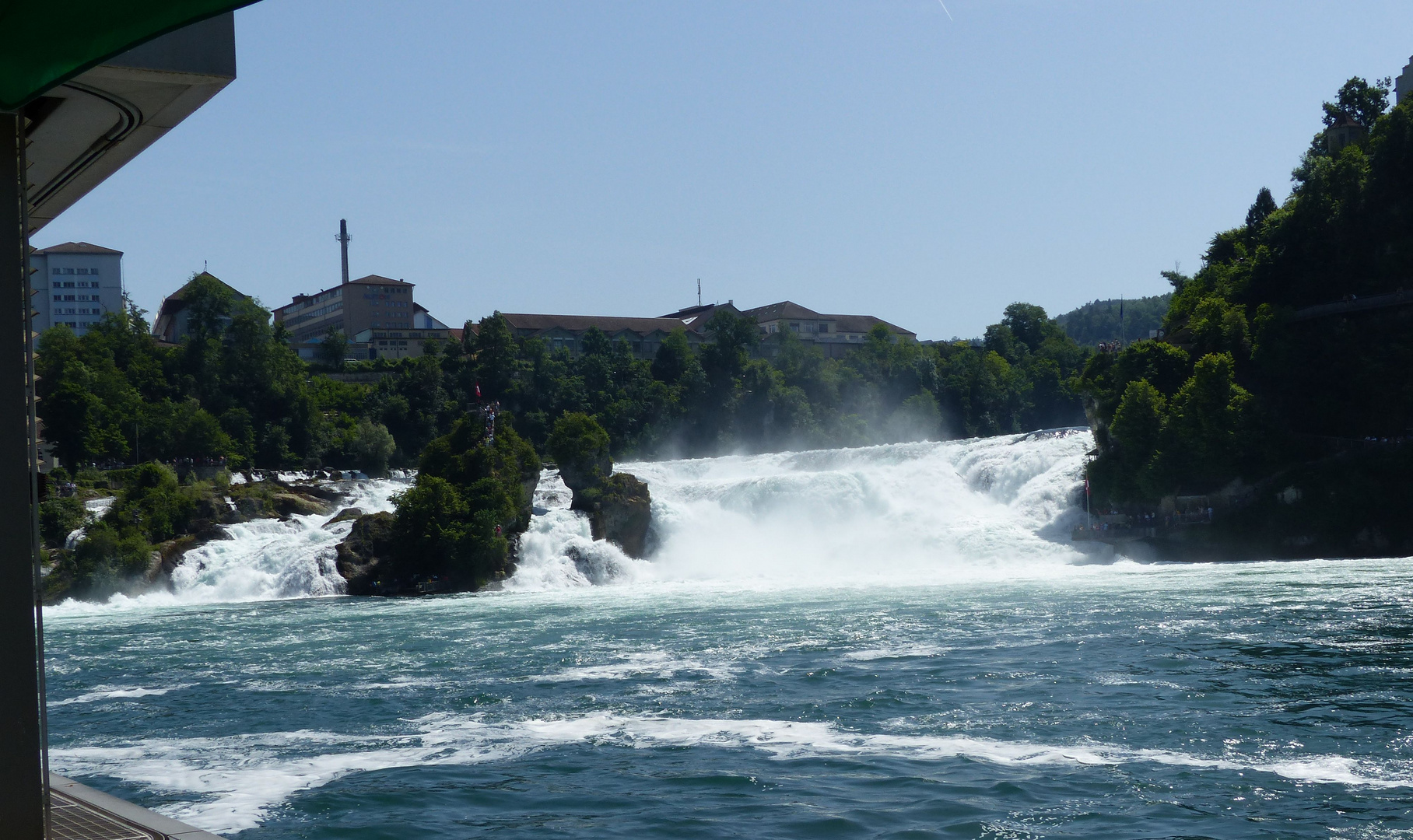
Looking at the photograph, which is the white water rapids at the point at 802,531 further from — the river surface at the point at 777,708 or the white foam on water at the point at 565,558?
the river surface at the point at 777,708

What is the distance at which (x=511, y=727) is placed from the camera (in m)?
14.7

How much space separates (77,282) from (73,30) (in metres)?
103

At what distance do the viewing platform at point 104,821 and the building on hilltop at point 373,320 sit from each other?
85326mm

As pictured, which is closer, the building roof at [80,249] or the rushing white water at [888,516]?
the rushing white water at [888,516]

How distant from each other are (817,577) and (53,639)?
20.4m

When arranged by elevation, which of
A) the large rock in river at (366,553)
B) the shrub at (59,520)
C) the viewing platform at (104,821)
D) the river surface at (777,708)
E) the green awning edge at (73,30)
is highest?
the green awning edge at (73,30)

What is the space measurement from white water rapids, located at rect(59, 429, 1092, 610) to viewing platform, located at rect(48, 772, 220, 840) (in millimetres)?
29368

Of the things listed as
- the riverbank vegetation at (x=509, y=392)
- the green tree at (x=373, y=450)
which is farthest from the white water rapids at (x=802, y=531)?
the green tree at (x=373, y=450)

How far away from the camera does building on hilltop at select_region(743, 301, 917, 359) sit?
106m

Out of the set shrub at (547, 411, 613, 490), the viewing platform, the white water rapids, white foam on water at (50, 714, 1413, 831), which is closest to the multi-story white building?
the white water rapids

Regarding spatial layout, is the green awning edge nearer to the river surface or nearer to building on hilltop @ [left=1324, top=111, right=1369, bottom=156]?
the river surface

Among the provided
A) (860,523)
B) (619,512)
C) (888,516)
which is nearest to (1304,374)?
(888,516)

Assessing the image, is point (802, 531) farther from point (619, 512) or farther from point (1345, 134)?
point (1345, 134)

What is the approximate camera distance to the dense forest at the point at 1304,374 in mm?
40000
